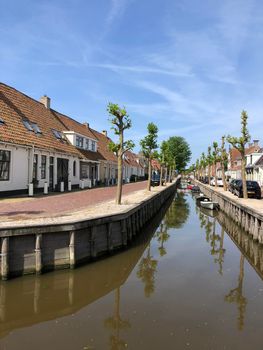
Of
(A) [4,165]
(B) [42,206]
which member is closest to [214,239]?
(B) [42,206]

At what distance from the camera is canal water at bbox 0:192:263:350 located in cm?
664

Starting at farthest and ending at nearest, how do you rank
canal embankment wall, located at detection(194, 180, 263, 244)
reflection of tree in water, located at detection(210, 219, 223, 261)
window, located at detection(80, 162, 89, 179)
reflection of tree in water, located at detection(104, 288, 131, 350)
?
window, located at detection(80, 162, 89, 179), canal embankment wall, located at detection(194, 180, 263, 244), reflection of tree in water, located at detection(210, 219, 223, 261), reflection of tree in water, located at detection(104, 288, 131, 350)

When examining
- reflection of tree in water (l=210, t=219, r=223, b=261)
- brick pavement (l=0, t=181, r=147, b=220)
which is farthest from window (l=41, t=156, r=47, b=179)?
reflection of tree in water (l=210, t=219, r=223, b=261)

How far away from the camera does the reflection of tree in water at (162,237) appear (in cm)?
1501

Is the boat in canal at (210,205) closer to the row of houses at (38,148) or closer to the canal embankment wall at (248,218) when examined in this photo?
the canal embankment wall at (248,218)

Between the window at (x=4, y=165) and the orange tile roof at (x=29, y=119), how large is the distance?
2.95ft

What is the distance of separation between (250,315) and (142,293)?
2.80 m

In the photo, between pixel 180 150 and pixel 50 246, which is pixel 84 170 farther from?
pixel 180 150

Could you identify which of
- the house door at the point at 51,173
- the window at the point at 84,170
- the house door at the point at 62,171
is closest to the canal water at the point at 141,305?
the house door at the point at 51,173

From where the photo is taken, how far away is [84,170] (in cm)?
3700

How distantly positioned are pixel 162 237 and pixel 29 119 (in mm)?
15275

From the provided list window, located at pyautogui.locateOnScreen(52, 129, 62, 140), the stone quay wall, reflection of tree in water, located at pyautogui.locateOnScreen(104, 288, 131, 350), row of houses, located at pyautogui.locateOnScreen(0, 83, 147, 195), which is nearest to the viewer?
reflection of tree in water, located at pyautogui.locateOnScreen(104, 288, 131, 350)

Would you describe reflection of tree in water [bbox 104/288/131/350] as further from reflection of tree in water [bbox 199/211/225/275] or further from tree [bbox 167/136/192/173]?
tree [bbox 167/136/192/173]

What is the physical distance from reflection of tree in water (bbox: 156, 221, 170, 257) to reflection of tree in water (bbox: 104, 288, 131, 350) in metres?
6.46
